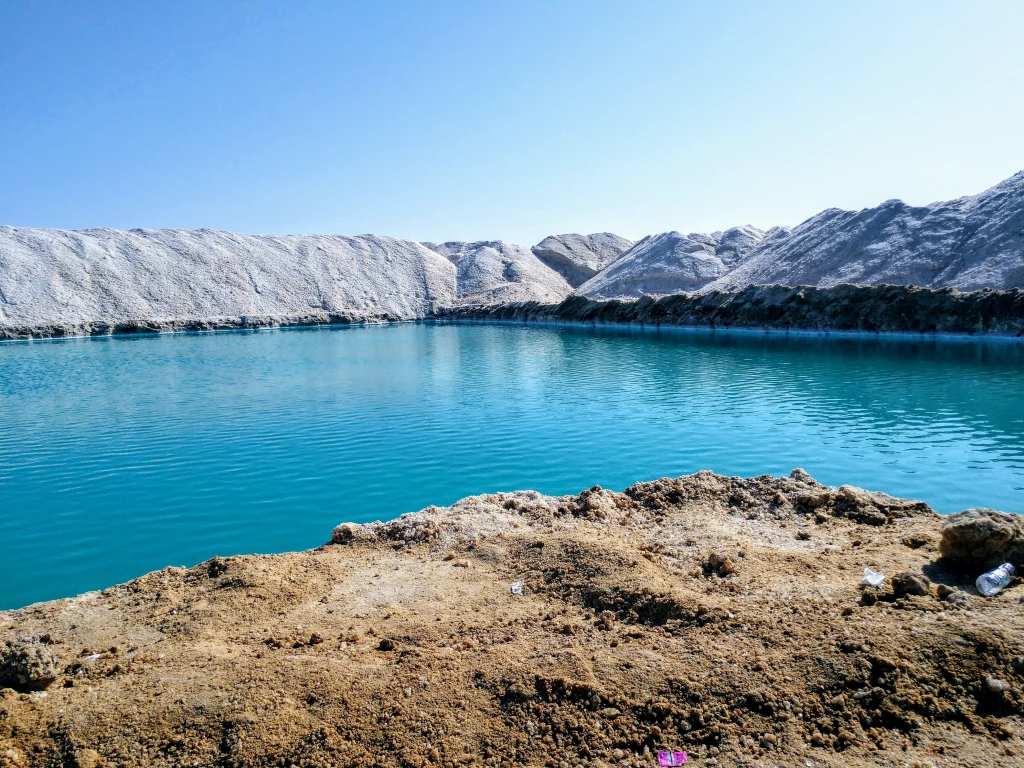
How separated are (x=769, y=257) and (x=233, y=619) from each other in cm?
8575

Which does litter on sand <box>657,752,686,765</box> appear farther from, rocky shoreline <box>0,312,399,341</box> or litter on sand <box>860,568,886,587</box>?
rocky shoreline <box>0,312,399,341</box>

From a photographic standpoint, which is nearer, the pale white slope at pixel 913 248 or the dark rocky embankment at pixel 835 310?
the dark rocky embankment at pixel 835 310

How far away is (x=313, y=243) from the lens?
395ft

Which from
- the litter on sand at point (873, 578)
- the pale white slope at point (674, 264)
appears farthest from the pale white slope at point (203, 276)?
the litter on sand at point (873, 578)

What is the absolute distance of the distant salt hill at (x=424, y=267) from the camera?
199ft

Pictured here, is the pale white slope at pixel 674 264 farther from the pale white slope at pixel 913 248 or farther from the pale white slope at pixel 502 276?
the pale white slope at pixel 502 276

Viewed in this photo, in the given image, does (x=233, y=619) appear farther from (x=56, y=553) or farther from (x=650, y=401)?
(x=650, y=401)

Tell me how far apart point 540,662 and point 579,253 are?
442 ft

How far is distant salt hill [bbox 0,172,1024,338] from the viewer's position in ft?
199

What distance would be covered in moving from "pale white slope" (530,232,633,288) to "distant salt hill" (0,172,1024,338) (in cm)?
37

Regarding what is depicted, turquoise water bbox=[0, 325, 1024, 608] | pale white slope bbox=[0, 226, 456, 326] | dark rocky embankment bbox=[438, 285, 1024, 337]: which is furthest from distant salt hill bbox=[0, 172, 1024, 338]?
turquoise water bbox=[0, 325, 1024, 608]

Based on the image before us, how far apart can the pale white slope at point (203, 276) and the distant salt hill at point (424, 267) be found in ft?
0.93

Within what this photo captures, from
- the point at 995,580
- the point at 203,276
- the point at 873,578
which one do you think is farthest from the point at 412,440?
the point at 203,276

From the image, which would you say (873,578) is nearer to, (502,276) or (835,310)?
(835,310)
